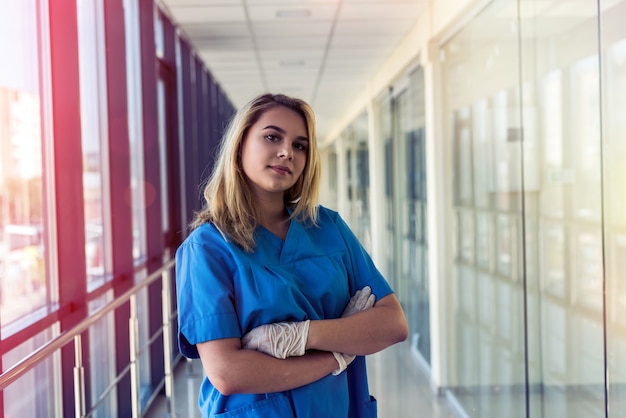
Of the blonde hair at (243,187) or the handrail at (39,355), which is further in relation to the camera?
the handrail at (39,355)

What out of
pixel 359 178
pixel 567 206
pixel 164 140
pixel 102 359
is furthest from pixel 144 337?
pixel 359 178

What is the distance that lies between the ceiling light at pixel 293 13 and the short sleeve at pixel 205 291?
3.22 metres

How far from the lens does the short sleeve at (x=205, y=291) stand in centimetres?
105

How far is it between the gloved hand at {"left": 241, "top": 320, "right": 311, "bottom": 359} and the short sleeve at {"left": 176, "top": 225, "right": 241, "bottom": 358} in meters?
0.03

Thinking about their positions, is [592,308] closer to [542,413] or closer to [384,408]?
[542,413]

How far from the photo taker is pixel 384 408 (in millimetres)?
3615

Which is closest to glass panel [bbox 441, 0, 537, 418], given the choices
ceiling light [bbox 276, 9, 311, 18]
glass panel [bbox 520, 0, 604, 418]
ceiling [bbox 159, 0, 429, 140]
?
glass panel [bbox 520, 0, 604, 418]

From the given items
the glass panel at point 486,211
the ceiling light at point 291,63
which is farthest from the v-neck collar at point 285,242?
the ceiling light at point 291,63

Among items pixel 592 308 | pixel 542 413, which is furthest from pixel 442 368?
pixel 592 308

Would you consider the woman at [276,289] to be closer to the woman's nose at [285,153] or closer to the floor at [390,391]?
the woman's nose at [285,153]

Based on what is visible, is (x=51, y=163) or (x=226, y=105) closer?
(x=51, y=163)

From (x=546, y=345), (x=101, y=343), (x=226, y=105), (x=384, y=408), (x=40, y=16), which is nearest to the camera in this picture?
(x=40, y=16)

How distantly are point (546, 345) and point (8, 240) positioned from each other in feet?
6.52

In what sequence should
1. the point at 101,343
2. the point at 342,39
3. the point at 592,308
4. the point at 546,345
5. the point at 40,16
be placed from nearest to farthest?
the point at 592,308, the point at 40,16, the point at 546,345, the point at 101,343, the point at 342,39
